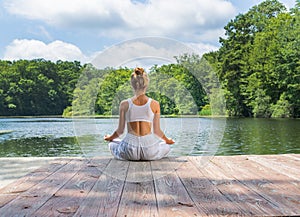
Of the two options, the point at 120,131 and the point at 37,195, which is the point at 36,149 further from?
the point at 37,195

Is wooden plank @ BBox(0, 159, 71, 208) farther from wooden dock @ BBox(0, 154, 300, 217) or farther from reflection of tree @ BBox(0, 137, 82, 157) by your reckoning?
reflection of tree @ BBox(0, 137, 82, 157)

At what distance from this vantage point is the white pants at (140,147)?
3.30 meters

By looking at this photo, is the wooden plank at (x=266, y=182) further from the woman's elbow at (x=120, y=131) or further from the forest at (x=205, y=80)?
the woman's elbow at (x=120, y=131)

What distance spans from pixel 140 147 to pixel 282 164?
4.35ft

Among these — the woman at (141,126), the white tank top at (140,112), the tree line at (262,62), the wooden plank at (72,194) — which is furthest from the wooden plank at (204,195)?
the tree line at (262,62)

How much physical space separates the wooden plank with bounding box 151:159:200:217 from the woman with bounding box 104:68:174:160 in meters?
0.31

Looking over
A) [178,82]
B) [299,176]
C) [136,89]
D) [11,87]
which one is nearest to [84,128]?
[136,89]

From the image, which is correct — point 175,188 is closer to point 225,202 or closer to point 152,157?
point 225,202

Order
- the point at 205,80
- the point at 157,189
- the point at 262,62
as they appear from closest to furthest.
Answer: the point at 157,189
the point at 205,80
the point at 262,62

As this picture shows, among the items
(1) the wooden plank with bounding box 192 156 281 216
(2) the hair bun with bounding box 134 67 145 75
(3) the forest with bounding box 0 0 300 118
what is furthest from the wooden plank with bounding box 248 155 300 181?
(2) the hair bun with bounding box 134 67 145 75

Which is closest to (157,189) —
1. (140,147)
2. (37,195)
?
(37,195)

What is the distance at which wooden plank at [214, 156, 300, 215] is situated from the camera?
6.72 feet

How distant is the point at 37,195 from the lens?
2.28m

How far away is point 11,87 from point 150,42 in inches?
1248
